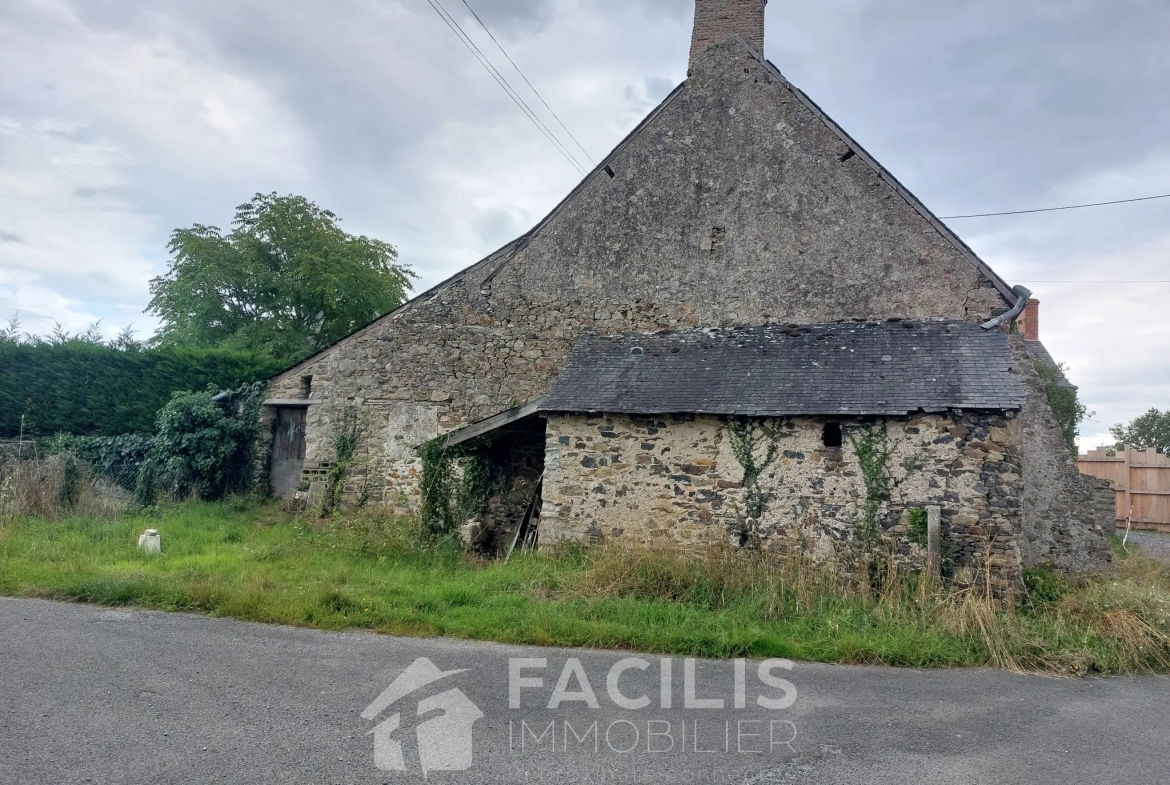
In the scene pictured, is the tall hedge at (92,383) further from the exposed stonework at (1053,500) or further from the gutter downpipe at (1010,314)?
the exposed stonework at (1053,500)

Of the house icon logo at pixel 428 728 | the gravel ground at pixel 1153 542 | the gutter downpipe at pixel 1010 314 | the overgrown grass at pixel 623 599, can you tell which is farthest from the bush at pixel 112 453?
the gravel ground at pixel 1153 542

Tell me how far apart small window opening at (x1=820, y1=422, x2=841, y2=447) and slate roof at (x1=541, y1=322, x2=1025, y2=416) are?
31 cm

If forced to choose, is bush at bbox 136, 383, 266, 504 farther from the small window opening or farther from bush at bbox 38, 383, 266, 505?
the small window opening

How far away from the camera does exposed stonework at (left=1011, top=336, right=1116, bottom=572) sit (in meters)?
9.21

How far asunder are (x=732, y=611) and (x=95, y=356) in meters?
13.4

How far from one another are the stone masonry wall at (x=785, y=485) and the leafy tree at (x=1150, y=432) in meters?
29.8

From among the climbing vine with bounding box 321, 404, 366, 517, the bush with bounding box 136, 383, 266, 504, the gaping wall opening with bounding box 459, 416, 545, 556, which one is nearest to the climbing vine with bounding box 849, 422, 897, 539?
the gaping wall opening with bounding box 459, 416, 545, 556

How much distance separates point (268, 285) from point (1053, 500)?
914 inches

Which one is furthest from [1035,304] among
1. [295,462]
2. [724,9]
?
[295,462]

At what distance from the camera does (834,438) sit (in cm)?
848

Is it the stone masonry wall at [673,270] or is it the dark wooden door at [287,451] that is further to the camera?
the dark wooden door at [287,451]

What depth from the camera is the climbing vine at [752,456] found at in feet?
28.3

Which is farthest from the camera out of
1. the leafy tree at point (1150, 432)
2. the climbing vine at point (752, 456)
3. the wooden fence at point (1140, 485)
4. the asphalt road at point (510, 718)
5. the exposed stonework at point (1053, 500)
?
the leafy tree at point (1150, 432)

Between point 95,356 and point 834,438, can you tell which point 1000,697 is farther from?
point 95,356
